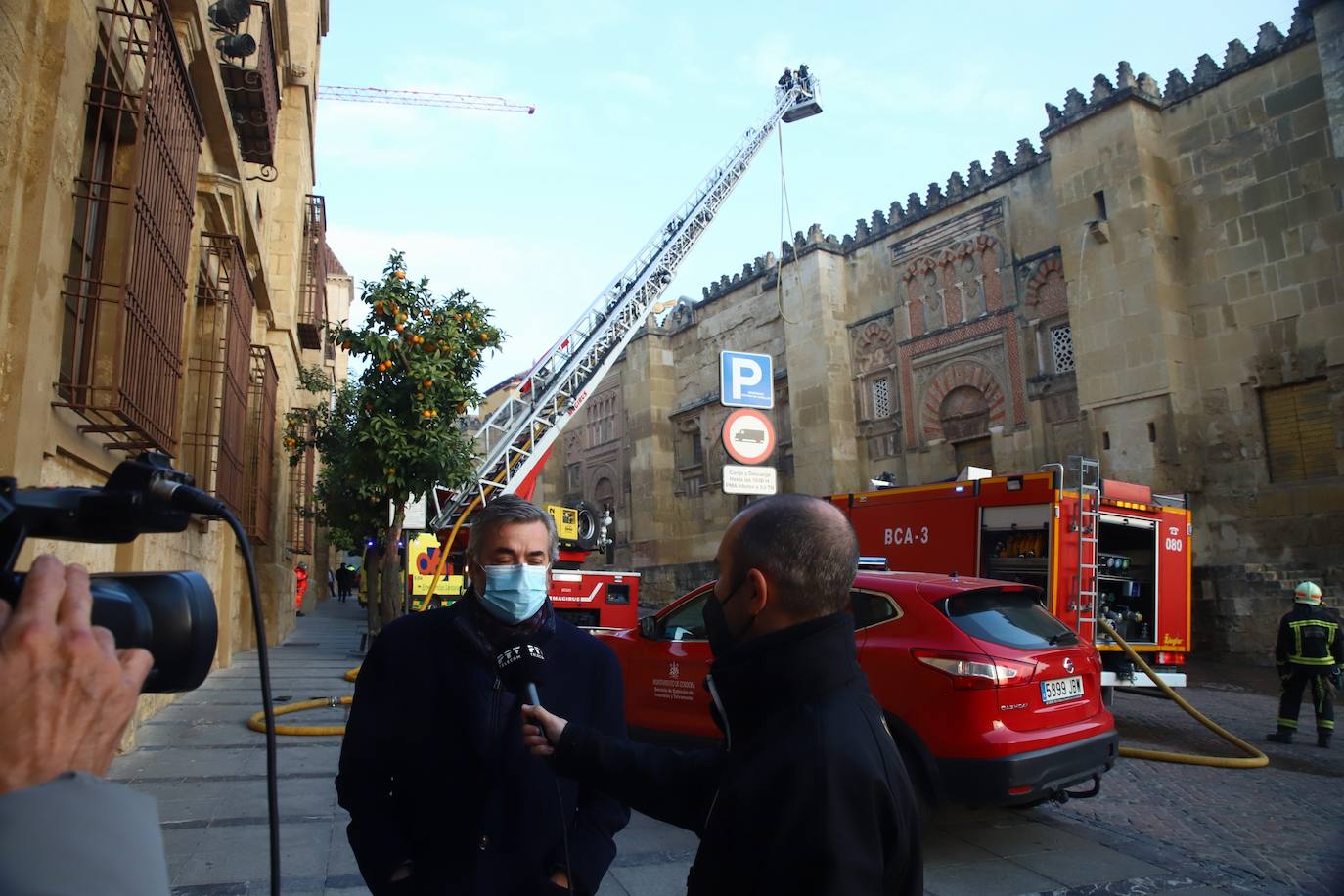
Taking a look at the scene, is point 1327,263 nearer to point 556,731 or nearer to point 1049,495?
point 1049,495

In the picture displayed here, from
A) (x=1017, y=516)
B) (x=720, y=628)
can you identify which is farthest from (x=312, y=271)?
(x=720, y=628)

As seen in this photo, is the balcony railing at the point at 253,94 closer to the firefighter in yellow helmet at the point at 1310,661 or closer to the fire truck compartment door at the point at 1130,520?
the fire truck compartment door at the point at 1130,520

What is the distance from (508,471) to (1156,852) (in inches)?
516

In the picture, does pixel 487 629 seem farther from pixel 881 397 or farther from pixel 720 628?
pixel 881 397

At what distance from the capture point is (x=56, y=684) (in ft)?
2.93

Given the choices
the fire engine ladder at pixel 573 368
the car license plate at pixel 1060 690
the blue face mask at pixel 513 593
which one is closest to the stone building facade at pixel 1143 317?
the fire engine ladder at pixel 573 368

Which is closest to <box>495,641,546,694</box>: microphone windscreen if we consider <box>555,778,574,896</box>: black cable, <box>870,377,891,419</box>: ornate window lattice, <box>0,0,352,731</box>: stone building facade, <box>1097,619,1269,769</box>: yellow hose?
<box>555,778,574,896</box>: black cable

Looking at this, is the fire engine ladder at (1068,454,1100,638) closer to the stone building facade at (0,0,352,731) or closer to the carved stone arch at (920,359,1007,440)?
the stone building facade at (0,0,352,731)

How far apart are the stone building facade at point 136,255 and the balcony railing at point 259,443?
0.15ft

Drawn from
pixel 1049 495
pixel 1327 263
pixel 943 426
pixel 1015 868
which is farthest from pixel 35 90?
pixel 943 426

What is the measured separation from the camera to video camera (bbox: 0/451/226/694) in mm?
1016

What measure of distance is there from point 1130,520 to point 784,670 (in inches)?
406

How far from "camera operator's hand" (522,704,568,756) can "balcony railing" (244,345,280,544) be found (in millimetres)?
11651

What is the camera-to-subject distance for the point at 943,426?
2356 centimetres
